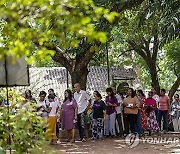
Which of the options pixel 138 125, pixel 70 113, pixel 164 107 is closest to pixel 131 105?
pixel 138 125

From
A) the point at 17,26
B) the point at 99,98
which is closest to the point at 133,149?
the point at 99,98

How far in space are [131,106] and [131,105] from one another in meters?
0.03

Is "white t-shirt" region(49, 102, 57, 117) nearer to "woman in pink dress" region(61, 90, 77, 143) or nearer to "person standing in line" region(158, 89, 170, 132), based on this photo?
"woman in pink dress" region(61, 90, 77, 143)

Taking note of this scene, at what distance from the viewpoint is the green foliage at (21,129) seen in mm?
4242

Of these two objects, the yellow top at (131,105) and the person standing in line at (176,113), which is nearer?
the yellow top at (131,105)

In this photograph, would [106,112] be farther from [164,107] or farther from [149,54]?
[149,54]

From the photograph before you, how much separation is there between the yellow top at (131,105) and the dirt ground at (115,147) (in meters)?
0.87

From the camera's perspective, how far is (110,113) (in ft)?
39.9

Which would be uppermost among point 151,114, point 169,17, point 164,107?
point 169,17

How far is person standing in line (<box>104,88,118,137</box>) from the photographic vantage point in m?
12.0

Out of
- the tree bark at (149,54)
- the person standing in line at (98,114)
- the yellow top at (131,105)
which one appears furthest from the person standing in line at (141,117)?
the tree bark at (149,54)

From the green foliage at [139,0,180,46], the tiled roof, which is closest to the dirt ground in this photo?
the green foliage at [139,0,180,46]

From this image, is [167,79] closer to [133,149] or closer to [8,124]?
[133,149]

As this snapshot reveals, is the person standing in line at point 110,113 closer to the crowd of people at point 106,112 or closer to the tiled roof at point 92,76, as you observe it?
the crowd of people at point 106,112
